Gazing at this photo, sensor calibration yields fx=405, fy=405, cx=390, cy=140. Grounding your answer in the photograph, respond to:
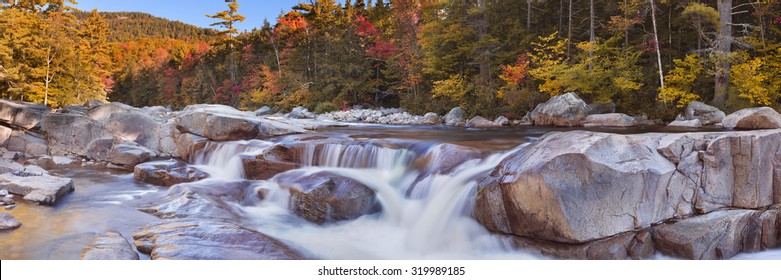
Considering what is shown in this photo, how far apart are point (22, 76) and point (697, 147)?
1905 cm

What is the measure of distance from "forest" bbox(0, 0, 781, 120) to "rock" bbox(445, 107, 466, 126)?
0.56 m

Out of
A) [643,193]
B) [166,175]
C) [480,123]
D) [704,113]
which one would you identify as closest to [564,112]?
[480,123]

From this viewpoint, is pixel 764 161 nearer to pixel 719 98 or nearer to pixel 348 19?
pixel 719 98

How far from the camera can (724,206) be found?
4180 millimetres

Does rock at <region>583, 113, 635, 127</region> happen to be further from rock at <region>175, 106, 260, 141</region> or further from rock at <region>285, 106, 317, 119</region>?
rock at <region>285, 106, 317, 119</region>

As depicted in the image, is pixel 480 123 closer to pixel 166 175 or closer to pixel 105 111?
pixel 166 175

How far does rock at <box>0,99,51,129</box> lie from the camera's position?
1088cm

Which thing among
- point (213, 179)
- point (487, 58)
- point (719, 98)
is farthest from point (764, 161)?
point (487, 58)

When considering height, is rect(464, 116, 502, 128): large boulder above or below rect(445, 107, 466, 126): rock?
below

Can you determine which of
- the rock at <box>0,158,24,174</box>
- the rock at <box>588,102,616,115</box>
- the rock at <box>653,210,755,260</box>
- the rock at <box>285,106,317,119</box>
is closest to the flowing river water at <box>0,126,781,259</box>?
the rock at <box>653,210,755,260</box>

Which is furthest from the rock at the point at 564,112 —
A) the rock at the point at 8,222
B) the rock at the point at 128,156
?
the rock at the point at 8,222

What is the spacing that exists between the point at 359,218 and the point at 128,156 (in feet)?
22.6

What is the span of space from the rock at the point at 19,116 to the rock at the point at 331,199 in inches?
390

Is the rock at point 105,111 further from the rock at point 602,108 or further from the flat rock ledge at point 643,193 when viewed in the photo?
the rock at point 602,108
